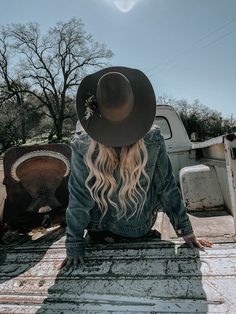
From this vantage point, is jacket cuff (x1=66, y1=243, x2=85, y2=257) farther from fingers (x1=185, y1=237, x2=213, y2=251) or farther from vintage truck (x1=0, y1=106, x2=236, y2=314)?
fingers (x1=185, y1=237, x2=213, y2=251)

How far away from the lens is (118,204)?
2051mm

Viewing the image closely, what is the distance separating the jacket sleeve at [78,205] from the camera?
1.94 m

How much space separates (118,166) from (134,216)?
0.38 meters

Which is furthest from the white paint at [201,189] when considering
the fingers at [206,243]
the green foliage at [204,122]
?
Answer: the green foliage at [204,122]

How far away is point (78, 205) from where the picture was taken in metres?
1.98

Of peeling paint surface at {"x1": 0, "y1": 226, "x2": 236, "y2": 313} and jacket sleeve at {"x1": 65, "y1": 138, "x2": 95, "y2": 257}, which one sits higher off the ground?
jacket sleeve at {"x1": 65, "y1": 138, "x2": 95, "y2": 257}

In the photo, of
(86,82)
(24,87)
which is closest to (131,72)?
(86,82)

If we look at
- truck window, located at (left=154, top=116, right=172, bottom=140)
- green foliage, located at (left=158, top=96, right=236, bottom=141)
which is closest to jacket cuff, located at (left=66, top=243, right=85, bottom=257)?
truck window, located at (left=154, top=116, right=172, bottom=140)

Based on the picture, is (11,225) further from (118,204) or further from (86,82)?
(86,82)

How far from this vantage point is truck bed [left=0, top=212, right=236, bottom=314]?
1.40 metres

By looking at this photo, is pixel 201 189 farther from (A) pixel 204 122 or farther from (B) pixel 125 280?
(A) pixel 204 122

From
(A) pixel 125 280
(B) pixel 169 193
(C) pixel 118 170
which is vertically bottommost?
(A) pixel 125 280

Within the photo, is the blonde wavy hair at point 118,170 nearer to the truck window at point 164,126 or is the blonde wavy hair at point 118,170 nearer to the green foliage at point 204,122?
the truck window at point 164,126

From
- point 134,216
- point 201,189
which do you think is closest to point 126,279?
point 134,216
